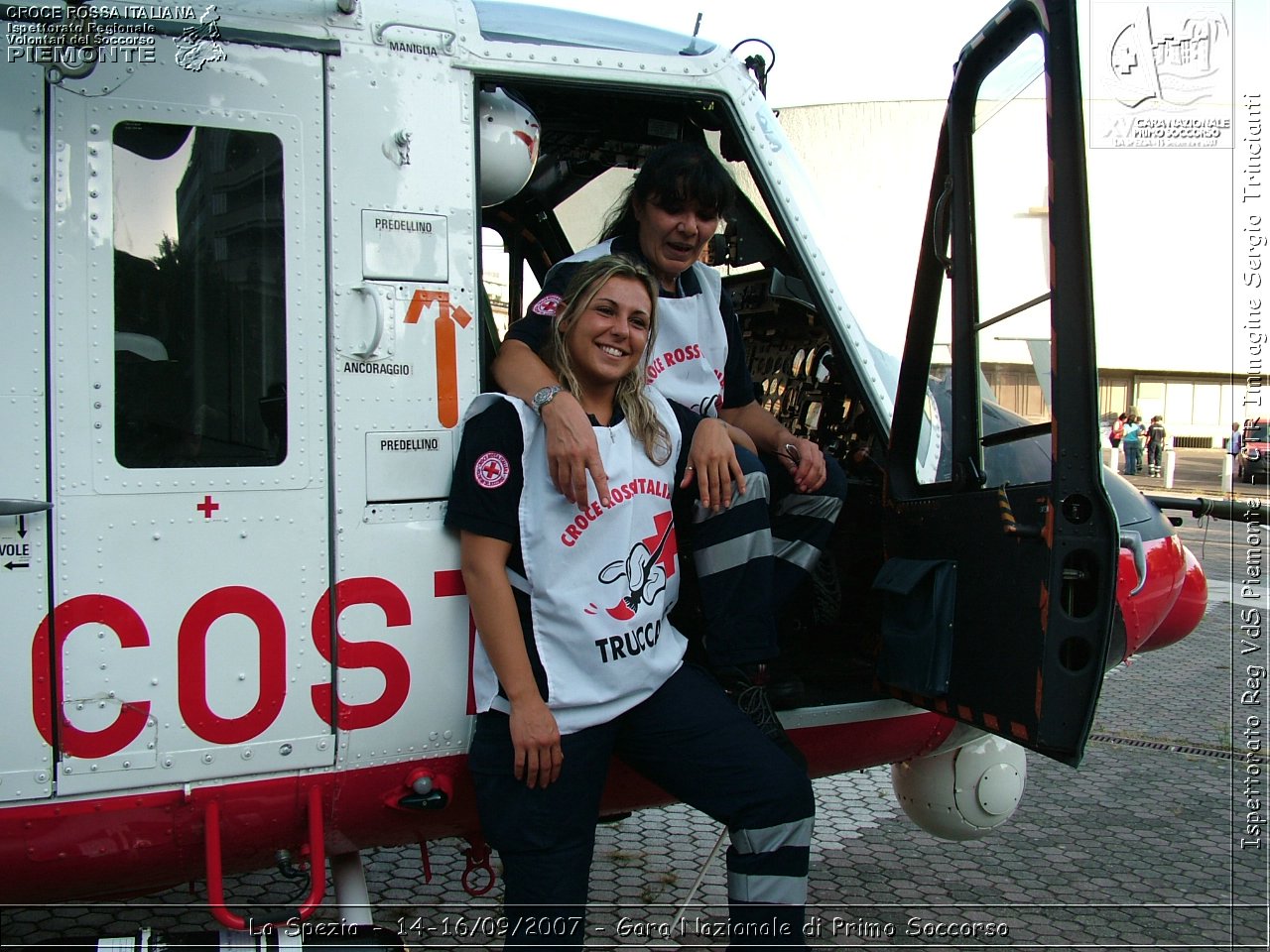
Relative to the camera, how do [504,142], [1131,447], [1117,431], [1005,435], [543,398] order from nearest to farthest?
1. [543,398]
2. [504,142]
3. [1005,435]
4. [1131,447]
5. [1117,431]

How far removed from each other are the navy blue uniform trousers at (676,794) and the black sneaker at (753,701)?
0.43ft

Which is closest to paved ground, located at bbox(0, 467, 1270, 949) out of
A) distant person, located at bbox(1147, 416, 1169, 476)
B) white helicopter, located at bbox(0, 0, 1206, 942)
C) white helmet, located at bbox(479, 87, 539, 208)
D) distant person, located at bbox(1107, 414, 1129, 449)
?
white helicopter, located at bbox(0, 0, 1206, 942)

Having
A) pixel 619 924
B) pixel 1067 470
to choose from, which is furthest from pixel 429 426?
pixel 619 924

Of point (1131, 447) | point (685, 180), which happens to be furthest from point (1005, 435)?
point (1131, 447)

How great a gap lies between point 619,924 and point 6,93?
3.07 metres

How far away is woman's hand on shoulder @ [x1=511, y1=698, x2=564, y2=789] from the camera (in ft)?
7.50

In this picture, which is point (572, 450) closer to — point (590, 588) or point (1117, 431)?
point (590, 588)

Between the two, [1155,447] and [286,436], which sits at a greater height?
[1155,447]

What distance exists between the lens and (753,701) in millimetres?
2727

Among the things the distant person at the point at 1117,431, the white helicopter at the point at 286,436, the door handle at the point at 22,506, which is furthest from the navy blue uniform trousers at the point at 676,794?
the distant person at the point at 1117,431

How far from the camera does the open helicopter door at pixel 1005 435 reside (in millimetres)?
2434

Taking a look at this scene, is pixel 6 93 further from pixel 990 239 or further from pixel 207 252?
pixel 990 239

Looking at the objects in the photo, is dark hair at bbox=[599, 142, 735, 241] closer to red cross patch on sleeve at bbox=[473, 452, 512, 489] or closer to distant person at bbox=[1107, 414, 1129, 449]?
red cross patch on sleeve at bbox=[473, 452, 512, 489]

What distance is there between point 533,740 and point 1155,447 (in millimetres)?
28295
